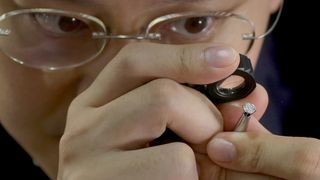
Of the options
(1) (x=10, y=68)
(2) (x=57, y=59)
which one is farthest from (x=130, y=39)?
(1) (x=10, y=68)

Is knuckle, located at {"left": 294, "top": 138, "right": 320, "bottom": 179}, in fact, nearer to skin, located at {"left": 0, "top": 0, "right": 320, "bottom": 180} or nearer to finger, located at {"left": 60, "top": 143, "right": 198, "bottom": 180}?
skin, located at {"left": 0, "top": 0, "right": 320, "bottom": 180}

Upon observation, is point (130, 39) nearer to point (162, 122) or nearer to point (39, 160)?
point (162, 122)

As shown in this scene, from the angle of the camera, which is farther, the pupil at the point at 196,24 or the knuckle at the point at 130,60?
the pupil at the point at 196,24

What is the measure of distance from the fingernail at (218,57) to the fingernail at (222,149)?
120 mm

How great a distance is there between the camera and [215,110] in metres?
0.93

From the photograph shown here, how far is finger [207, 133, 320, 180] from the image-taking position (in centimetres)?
90

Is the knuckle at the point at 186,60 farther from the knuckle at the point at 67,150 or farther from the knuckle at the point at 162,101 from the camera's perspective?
the knuckle at the point at 67,150

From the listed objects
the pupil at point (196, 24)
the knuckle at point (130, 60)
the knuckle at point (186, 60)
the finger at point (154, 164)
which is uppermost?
the knuckle at point (186, 60)

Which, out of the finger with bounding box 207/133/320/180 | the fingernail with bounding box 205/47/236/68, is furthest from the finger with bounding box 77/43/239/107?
the finger with bounding box 207/133/320/180

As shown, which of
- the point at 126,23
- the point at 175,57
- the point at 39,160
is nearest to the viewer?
the point at 175,57

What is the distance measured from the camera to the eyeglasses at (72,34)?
1068mm

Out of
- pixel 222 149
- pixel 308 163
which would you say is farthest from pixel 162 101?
pixel 308 163

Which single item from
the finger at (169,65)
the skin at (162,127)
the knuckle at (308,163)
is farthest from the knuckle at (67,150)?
the knuckle at (308,163)

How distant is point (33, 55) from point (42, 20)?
7 cm
